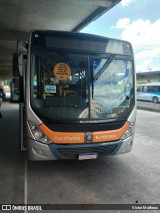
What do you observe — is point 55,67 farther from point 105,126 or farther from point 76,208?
point 76,208

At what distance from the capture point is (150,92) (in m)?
28.5

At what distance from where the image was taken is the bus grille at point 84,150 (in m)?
4.10

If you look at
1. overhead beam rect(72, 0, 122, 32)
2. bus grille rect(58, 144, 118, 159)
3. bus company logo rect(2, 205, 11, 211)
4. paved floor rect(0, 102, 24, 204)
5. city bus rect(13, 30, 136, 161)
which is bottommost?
bus company logo rect(2, 205, 11, 211)

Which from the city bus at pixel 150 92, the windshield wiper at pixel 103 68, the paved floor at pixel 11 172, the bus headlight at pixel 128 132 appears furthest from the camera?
the city bus at pixel 150 92

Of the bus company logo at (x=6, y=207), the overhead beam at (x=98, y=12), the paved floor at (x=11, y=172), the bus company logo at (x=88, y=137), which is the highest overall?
the overhead beam at (x=98, y=12)

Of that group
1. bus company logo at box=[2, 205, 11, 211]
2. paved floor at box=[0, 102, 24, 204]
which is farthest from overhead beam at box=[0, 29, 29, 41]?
bus company logo at box=[2, 205, 11, 211]

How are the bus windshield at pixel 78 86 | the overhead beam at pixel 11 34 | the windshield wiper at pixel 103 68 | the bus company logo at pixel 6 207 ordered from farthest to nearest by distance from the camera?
1. the overhead beam at pixel 11 34
2. the windshield wiper at pixel 103 68
3. the bus windshield at pixel 78 86
4. the bus company logo at pixel 6 207

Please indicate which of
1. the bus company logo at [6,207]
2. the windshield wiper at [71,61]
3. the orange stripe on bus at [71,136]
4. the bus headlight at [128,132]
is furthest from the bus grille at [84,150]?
the windshield wiper at [71,61]

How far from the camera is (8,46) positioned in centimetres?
1455

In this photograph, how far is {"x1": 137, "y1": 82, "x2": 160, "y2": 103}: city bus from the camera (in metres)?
27.4

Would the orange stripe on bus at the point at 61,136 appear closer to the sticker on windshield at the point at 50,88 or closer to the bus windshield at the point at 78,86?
the bus windshield at the point at 78,86

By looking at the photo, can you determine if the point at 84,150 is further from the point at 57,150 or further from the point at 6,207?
the point at 6,207

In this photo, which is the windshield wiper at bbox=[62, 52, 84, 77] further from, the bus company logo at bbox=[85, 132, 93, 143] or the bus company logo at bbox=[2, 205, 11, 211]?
the bus company logo at bbox=[2, 205, 11, 211]

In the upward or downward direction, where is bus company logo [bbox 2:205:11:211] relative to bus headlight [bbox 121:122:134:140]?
downward
